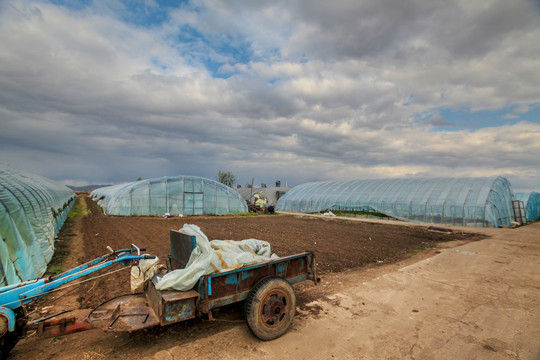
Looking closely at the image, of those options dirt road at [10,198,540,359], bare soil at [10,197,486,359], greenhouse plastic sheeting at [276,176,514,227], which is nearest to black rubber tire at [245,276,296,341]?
dirt road at [10,198,540,359]

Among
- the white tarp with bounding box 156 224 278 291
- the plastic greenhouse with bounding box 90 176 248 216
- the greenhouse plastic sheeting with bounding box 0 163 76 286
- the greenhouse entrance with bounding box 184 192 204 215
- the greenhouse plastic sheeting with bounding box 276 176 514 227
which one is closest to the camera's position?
the white tarp with bounding box 156 224 278 291

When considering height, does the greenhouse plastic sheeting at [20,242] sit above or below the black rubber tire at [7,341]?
above

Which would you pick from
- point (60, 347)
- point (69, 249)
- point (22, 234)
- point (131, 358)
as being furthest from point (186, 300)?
point (69, 249)

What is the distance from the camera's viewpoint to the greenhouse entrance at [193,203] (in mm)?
27531

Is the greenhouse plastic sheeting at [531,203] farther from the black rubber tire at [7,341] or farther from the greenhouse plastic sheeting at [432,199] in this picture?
the black rubber tire at [7,341]

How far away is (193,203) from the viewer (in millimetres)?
27812

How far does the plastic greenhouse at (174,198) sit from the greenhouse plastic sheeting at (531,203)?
29705mm

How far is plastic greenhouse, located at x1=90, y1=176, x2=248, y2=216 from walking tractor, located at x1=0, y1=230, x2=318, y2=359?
23050mm

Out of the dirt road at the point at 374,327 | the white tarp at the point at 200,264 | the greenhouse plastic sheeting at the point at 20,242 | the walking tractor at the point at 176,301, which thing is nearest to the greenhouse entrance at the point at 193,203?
the greenhouse plastic sheeting at the point at 20,242

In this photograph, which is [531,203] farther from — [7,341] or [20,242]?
[20,242]

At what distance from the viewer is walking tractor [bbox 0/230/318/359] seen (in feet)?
10.5

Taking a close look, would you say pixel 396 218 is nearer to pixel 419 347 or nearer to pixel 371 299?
pixel 371 299

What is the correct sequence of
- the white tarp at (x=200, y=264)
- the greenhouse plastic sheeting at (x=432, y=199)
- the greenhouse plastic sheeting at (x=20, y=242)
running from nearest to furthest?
the white tarp at (x=200, y=264), the greenhouse plastic sheeting at (x=20, y=242), the greenhouse plastic sheeting at (x=432, y=199)

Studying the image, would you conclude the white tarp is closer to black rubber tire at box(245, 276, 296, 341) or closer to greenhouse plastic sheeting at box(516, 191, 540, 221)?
black rubber tire at box(245, 276, 296, 341)
